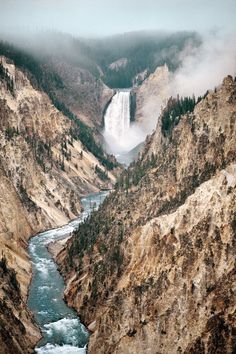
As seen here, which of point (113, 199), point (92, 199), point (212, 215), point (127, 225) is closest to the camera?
point (212, 215)

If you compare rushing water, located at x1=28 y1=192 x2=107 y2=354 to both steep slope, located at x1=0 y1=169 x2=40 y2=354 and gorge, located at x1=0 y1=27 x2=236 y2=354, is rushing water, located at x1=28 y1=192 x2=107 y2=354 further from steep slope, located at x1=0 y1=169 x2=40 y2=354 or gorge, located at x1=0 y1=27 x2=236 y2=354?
steep slope, located at x1=0 y1=169 x2=40 y2=354

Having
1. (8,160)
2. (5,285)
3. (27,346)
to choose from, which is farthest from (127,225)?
(8,160)

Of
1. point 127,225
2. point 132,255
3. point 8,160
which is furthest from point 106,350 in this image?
point 8,160

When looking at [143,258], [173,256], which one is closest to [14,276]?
[143,258]

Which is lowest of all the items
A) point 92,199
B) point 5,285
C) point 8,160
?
point 92,199

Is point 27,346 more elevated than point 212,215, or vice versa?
point 212,215

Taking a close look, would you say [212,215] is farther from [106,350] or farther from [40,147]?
→ [40,147]

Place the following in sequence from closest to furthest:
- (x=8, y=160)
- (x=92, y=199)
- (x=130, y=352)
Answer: (x=130, y=352)
(x=8, y=160)
(x=92, y=199)

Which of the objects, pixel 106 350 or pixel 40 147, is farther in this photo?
pixel 40 147

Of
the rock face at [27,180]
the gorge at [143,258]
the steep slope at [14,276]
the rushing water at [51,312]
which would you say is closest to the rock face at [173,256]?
the gorge at [143,258]
